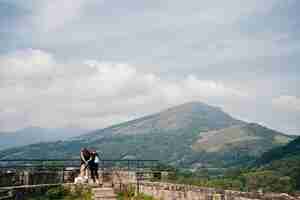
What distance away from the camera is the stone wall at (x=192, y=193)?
16984 millimetres

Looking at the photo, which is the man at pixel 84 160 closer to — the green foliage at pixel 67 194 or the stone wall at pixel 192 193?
the green foliage at pixel 67 194

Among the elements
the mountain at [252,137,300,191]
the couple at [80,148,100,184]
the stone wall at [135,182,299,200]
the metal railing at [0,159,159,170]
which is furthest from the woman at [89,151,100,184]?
the mountain at [252,137,300,191]

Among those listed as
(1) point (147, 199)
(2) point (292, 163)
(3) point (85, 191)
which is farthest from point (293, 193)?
(2) point (292, 163)

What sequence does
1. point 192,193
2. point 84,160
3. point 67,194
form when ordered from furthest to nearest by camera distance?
1. point 84,160
2. point 67,194
3. point 192,193

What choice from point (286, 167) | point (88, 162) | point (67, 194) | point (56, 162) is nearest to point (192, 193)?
point (88, 162)

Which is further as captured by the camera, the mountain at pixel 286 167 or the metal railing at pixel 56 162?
the mountain at pixel 286 167

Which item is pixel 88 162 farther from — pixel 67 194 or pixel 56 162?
pixel 56 162

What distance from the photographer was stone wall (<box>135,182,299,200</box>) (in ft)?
55.7

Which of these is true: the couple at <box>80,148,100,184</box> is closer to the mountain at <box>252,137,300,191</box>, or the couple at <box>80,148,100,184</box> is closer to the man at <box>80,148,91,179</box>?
the man at <box>80,148,91,179</box>

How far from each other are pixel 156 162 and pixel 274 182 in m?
86.2

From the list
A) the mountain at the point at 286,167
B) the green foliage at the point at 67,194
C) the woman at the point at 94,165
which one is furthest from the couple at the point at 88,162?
the mountain at the point at 286,167

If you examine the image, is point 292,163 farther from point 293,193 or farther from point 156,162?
point 293,193

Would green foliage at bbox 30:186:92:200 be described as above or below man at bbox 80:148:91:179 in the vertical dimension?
below

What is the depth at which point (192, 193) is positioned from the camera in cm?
1948
